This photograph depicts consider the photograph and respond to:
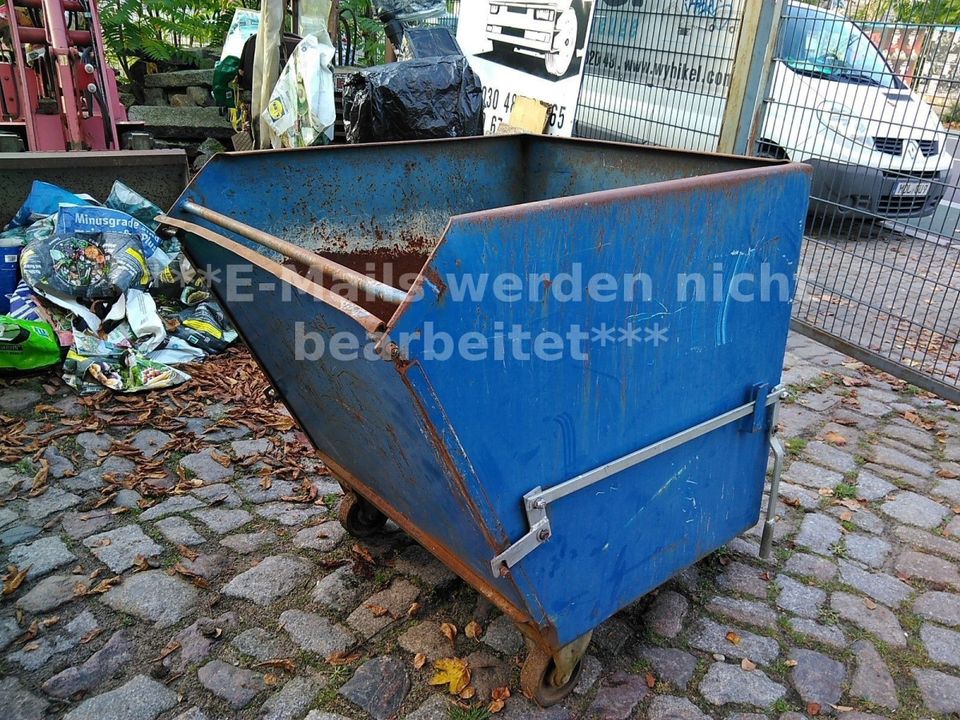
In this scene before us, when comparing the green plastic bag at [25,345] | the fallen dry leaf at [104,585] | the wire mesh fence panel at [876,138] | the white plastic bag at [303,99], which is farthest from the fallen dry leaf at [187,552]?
the wire mesh fence panel at [876,138]

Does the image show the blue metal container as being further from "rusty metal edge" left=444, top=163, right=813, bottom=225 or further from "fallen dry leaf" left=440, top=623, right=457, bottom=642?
"fallen dry leaf" left=440, top=623, right=457, bottom=642

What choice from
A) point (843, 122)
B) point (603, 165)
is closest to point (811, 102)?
point (843, 122)

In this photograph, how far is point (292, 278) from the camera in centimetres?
175

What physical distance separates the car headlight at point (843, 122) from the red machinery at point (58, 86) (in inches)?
190

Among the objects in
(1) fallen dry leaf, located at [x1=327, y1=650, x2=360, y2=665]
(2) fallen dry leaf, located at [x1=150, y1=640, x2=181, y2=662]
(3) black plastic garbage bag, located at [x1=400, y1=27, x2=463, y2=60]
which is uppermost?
(3) black plastic garbage bag, located at [x1=400, y1=27, x2=463, y2=60]

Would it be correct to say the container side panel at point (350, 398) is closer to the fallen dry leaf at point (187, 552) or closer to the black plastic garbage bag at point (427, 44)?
the fallen dry leaf at point (187, 552)

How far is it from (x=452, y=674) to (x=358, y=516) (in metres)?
0.81

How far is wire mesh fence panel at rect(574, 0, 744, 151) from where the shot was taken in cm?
462

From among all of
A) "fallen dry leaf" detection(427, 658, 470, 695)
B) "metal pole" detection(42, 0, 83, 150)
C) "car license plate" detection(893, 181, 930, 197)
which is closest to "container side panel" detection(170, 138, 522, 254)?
"fallen dry leaf" detection(427, 658, 470, 695)

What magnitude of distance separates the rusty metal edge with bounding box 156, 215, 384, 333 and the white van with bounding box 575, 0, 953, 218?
342 cm

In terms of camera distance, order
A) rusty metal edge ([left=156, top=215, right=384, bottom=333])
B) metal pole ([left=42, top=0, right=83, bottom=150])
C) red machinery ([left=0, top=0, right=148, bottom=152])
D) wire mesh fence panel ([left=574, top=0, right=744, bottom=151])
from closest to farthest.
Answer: rusty metal edge ([left=156, top=215, right=384, bottom=333]), wire mesh fence panel ([left=574, top=0, right=744, bottom=151]), metal pole ([left=42, top=0, right=83, bottom=150]), red machinery ([left=0, top=0, right=148, bottom=152])

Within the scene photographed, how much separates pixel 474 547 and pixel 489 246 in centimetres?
87

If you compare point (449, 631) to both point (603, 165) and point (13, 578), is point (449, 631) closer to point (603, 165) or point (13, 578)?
point (13, 578)

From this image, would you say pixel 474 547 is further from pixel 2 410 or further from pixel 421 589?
pixel 2 410
